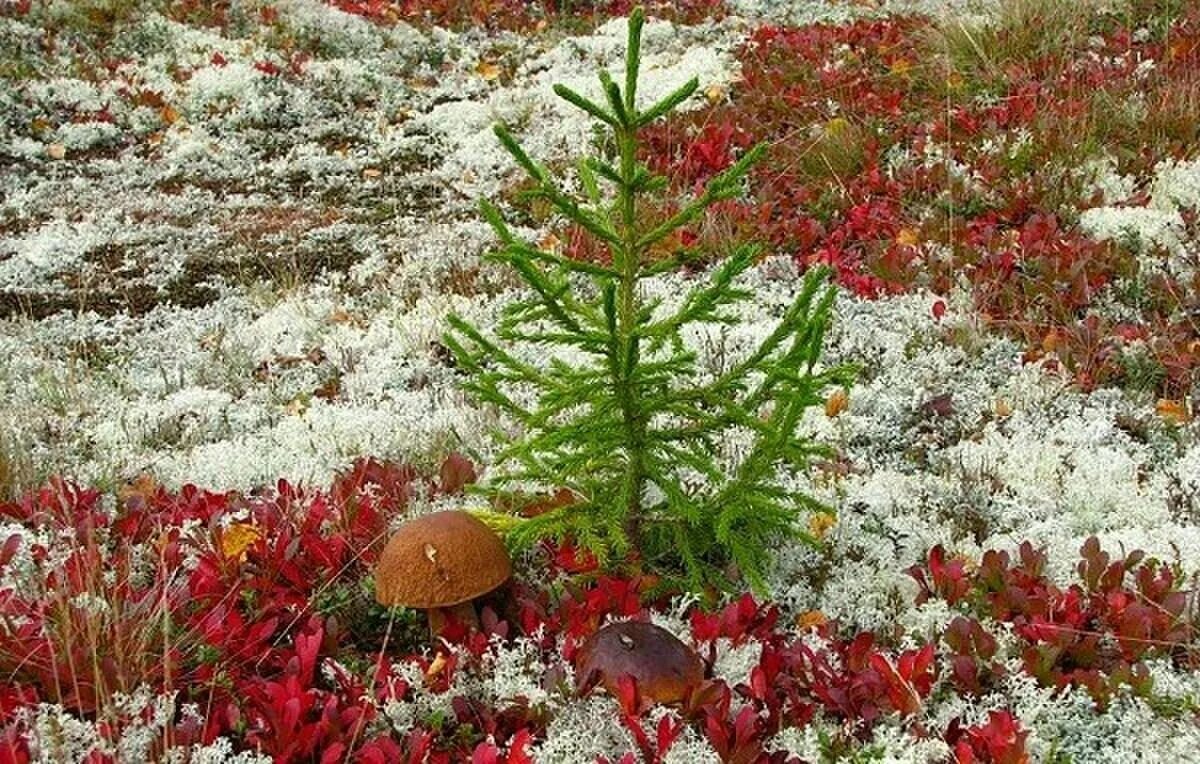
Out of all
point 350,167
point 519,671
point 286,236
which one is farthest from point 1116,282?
point 350,167

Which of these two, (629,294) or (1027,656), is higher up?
(629,294)

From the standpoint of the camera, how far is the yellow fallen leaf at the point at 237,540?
4164 mm

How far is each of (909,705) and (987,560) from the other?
889 mm

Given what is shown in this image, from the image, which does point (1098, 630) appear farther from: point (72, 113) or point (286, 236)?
point (72, 113)

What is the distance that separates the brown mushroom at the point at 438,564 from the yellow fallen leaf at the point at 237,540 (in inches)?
35.6

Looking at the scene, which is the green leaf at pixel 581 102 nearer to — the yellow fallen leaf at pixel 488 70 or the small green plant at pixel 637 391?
the small green plant at pixel 637 391

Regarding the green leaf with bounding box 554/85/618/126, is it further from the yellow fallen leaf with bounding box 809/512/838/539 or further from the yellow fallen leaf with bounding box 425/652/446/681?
the yellow fallen leaf with bounding box 809/512/838/539

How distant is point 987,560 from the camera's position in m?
3.99

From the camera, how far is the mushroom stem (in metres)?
3.75

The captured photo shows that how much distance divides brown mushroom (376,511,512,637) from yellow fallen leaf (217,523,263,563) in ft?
2.97

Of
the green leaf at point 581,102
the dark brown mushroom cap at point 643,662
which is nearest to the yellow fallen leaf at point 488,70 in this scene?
the green leaf at point 581,102

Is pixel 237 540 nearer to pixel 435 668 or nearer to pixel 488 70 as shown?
pixel 435 668

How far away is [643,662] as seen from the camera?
10.7 feet

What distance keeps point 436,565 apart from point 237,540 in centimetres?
121
